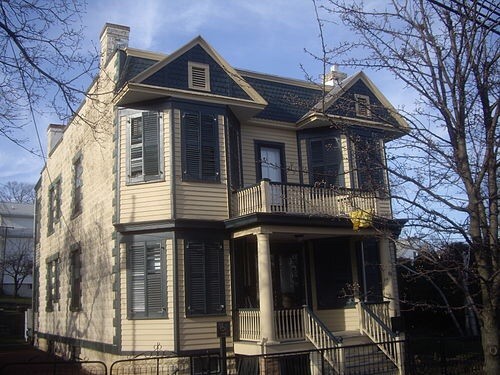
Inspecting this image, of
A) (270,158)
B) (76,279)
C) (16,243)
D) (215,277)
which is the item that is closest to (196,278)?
(215,277)

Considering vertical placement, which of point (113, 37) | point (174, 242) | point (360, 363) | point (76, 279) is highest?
point (113, 37)

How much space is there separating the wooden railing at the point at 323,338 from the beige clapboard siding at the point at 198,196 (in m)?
3.47

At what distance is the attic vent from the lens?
1532 centimetres

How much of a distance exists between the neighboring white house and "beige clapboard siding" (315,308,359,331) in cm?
4140

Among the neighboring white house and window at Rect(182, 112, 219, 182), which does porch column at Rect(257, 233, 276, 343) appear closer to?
→ window at Rect(182, 112, 219, 182)

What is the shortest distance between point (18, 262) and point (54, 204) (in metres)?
29.2

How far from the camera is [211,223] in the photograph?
573 inches

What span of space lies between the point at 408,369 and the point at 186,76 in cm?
924

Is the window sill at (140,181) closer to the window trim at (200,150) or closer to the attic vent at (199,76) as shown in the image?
the window trim at (200,150)

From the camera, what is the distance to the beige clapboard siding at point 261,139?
54.0ft

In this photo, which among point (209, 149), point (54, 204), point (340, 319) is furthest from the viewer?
point (54, 204)

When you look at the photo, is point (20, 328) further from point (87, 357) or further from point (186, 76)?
point (186, 76)

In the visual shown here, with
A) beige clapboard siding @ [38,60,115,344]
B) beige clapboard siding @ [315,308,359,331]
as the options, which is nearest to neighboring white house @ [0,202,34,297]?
beige clapboard siding @ [38,60,115,344]

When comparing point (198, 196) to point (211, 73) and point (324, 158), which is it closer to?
point (211, 73)
